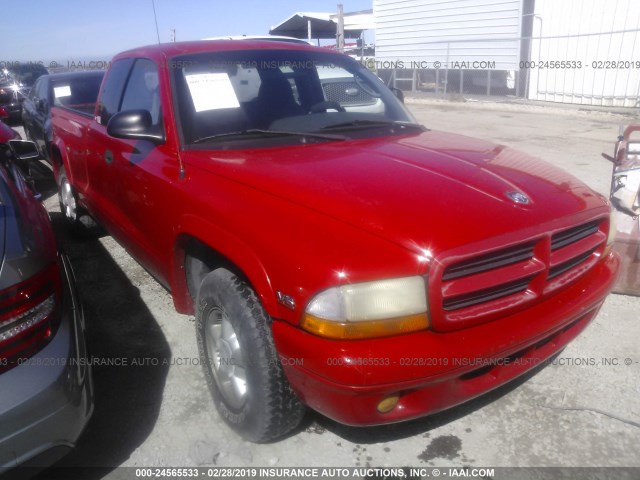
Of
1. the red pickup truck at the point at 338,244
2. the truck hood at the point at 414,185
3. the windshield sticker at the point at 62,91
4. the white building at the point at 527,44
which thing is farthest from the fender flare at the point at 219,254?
the white building at the point at 527,44

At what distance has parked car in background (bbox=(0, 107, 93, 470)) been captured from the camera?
5.99 feet

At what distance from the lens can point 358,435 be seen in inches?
99.4

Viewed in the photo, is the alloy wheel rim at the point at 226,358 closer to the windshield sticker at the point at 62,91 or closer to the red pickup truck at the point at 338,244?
the red pickup truck at the point at 338,244

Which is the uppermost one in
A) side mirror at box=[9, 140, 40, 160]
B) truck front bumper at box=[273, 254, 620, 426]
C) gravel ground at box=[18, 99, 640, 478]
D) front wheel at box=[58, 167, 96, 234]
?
side mirror at box=[9, 140, 40, 160]

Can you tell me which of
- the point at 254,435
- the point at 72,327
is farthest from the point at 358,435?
the point at 72,327

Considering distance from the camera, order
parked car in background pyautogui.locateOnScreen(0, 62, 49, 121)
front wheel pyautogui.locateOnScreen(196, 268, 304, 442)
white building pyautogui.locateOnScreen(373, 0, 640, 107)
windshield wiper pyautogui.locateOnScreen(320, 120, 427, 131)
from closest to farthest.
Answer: front wheel pyautogui.locateOnScreen(196, 268, 304, 442)
windshield wiper pyautogui.locateOnScreen(320, 120, 427, 131)
white building pyautogui.locateOnScreen(373, 0, 640, 107)
parked car in background pyautogui.locateOnScreen(0, 62, 49, 121)

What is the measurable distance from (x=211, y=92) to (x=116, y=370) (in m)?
1.70

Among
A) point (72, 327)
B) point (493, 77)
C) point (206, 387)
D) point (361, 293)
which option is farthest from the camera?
point (493, 77)

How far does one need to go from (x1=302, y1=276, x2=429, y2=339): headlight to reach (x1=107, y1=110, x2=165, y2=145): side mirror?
153cm

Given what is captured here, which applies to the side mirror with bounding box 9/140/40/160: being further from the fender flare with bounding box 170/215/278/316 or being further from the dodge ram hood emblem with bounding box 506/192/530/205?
the dodge ram hood emblem with bounding box 506/192/530/205

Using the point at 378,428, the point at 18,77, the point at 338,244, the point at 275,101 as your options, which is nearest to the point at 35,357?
the point at 338,244

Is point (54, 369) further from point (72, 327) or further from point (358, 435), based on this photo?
point (358, 435)

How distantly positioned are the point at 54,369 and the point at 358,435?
137 cm

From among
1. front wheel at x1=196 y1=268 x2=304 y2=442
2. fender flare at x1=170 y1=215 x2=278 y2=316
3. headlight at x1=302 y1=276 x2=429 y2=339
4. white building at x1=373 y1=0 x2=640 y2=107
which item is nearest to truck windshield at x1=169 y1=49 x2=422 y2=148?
fender flare at x1=170 y1=215 x2=278 y2=316
